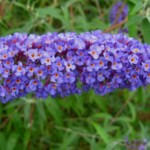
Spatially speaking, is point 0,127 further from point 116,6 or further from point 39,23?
point 116,6

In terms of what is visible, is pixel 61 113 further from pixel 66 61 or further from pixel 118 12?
pixel 66 61

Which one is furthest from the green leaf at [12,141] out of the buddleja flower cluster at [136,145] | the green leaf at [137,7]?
the green leaf at [137,7]

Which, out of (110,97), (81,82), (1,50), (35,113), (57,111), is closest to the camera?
(1,50)

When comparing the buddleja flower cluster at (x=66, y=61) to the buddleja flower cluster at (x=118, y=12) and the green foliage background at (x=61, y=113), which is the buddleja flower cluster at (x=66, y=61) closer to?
the green foliage background at (x=61, y=113)

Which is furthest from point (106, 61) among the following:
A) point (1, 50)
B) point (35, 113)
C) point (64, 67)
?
point (35, 113)

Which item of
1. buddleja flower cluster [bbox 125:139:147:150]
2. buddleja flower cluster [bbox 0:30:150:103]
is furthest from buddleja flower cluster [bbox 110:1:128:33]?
buddleja flower cluster [bbox 0:30:150:103]

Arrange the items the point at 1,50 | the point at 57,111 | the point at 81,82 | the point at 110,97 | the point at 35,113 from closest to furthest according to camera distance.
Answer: the point at 1,50 < the point at 81,82 < the point at 57,111 < the point at 35,113 < the point at 110,97

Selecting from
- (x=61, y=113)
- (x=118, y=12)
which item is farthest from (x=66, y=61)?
(x=118, y=12)

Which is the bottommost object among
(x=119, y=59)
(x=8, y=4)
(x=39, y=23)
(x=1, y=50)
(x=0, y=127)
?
(x=0, y=127)
